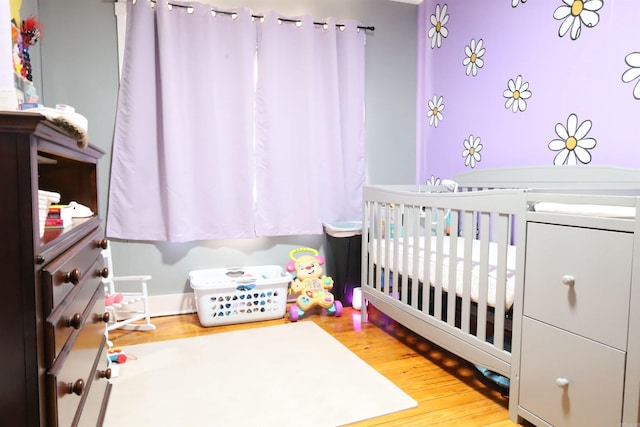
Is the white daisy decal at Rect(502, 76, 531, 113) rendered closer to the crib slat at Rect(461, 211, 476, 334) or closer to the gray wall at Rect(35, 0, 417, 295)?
the gray wall at Rect(35, 0, 417, 295)

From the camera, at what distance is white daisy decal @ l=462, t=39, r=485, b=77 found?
261cm

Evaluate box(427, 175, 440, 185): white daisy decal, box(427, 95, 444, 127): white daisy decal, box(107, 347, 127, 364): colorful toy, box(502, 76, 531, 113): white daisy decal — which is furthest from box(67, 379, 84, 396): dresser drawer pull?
box(427, 95, 444, 127): white daisy decal

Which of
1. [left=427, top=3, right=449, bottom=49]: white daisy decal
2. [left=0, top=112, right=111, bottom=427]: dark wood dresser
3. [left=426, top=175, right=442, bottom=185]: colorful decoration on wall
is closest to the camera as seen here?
[left=0, top=112, right=111, bottom=427]: dark wood dresser

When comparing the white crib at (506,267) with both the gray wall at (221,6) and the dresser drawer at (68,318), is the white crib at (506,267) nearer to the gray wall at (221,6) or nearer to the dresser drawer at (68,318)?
the gray wall at (221,6)

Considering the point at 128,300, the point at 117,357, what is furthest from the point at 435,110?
the point at 117,357

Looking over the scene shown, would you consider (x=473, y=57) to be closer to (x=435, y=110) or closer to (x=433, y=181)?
(x=435, y=110)

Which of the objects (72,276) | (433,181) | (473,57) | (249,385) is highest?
(473,57)

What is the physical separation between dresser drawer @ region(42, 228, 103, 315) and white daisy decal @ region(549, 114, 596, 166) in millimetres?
2081

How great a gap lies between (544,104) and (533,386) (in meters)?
1.45

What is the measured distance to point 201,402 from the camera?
161 centimetres

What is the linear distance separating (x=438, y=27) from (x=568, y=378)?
246cm

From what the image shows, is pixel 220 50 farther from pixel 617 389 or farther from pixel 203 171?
pixel 617 389

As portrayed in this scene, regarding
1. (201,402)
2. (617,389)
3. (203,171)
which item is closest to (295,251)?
(203,171)

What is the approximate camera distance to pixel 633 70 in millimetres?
1793
